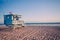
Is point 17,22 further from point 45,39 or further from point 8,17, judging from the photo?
point 45,39

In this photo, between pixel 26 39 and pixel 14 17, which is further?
pixel 14 17

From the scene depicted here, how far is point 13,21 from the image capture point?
11406 mm

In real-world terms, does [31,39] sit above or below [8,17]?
below

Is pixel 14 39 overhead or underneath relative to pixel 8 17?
underneath

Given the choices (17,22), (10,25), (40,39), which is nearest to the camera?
(40,39)

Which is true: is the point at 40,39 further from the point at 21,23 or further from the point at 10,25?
the point at 21,23

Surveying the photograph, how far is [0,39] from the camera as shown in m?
6.41

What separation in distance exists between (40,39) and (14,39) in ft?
4.36

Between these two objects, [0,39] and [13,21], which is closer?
[0,39]

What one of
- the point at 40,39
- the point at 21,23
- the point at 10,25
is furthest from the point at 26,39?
the point at 21,23

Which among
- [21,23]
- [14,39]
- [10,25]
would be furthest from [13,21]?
[14,39]

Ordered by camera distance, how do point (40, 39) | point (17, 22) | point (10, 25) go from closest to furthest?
point (40, 39)
point (10, 25)
point (17, 22)

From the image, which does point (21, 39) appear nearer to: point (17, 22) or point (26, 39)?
point (26, 39)

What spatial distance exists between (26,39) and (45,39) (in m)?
0.97
